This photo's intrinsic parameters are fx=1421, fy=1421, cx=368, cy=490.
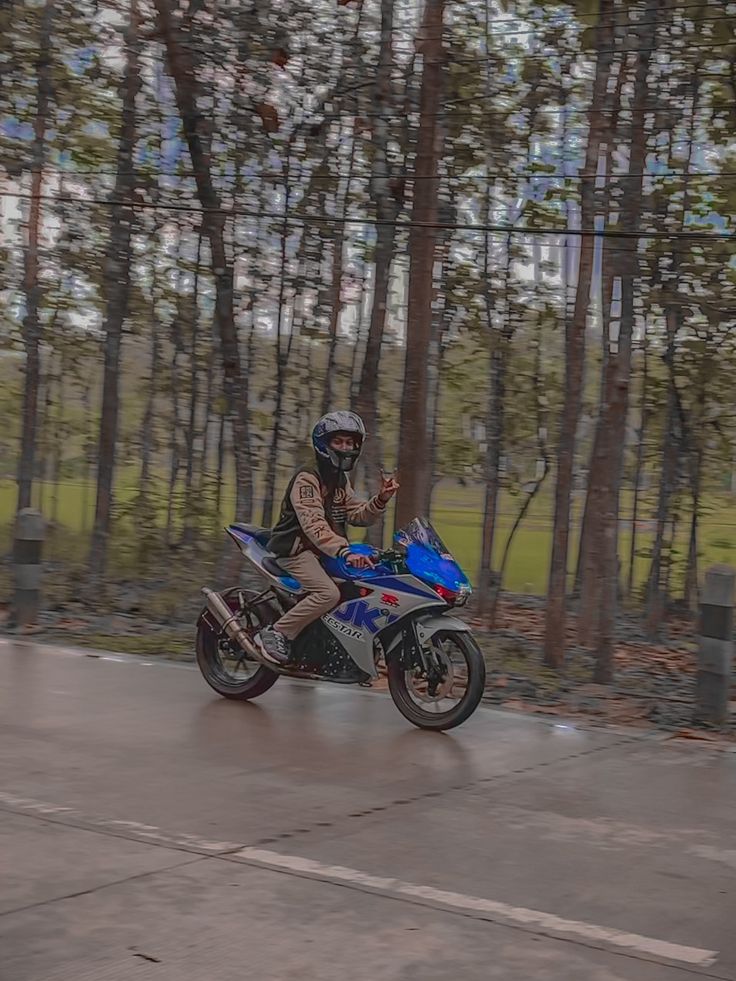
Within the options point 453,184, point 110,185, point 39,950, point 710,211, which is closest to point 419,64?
point 453,184

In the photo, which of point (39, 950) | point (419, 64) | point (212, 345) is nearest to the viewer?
point (39, 950)

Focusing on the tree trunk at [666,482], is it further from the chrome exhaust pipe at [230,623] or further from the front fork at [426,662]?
the front fork at [426,662]

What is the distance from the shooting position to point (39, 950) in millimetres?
4570

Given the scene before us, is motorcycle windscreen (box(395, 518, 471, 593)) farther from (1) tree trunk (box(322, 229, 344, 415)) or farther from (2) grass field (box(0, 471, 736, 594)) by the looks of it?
(2) grass field (box(0, 471, 736, 594))

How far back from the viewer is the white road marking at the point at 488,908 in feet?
15.7

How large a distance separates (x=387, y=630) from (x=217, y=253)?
6.76 metres

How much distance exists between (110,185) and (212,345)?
2.61 meters

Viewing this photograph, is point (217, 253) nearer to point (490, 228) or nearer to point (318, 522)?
point (490, 228)

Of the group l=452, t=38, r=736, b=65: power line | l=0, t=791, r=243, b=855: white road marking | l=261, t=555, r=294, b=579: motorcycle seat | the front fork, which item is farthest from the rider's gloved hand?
l=452, t=38, r=736, b=65: power line

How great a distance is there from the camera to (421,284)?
12.5 meters

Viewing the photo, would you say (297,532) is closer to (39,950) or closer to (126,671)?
(126,671)

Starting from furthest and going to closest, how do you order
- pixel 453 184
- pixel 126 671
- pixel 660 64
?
pixel 453 184
pixel 660 64
pixel 126 671

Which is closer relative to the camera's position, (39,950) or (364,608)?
(39,950)

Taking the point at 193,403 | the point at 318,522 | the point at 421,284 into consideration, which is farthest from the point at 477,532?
the point at 318,522
